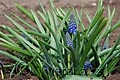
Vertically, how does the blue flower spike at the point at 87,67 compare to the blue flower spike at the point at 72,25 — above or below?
below

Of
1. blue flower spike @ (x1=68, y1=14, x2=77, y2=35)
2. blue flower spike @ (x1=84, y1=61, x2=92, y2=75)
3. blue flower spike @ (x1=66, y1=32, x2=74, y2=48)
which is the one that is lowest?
blue flower spike @ (x1=84, y1=61, x2=92, y2=75)

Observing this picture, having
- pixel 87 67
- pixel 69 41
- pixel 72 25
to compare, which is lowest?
pixel 87 67

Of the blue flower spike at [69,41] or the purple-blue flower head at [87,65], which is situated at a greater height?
the blue flower spike at [69,41]

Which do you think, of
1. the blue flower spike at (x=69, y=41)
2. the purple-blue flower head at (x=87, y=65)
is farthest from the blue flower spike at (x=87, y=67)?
the blue flower spike at (x=69, y=41)

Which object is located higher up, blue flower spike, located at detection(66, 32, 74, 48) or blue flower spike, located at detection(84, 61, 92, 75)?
blue flower spike, located at detection(66, 32, 74, 48)

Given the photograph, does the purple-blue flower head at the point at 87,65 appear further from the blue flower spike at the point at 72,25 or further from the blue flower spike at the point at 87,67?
the blue flower spike at the point at 72,25

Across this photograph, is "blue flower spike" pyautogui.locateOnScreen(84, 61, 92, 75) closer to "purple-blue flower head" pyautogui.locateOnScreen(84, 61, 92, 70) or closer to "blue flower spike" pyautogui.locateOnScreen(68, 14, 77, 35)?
"purple-blue flower head" pyautogui.locateOnScreen(84, 61, 92, 70)

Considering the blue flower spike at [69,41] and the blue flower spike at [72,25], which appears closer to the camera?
the blue flower spike at [69,41]

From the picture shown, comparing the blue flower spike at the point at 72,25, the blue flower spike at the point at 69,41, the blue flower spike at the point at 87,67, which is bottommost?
the blue flower spike at the point at 87,67

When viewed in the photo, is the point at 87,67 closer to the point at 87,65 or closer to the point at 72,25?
the point at 87,65

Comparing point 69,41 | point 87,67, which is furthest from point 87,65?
point 69,41

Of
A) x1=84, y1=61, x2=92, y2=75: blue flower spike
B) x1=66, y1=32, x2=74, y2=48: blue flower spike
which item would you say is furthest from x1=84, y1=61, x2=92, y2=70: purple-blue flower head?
x1=66, y1=32, x2=74, y2=48: blue flower spike

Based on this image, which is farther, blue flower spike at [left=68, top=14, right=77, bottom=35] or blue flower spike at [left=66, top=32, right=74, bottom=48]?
blue flower spike at [left=68, top=14, right=77, bottom=35]
